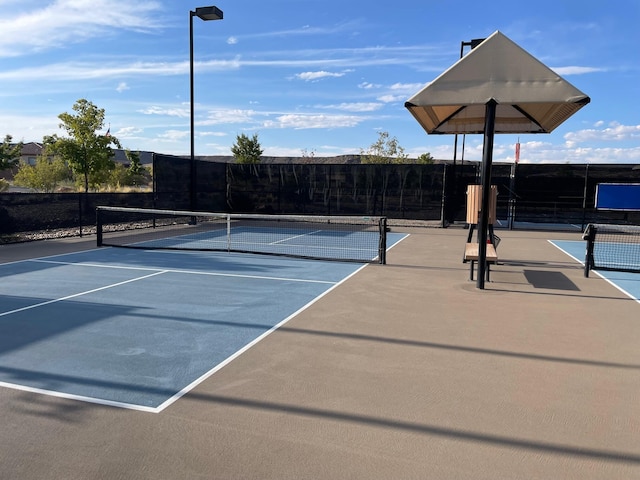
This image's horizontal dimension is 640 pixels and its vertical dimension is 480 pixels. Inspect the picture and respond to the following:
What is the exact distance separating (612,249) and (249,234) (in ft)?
38.4

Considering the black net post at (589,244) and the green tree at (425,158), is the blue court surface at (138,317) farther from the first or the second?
the green tree at (425,158)

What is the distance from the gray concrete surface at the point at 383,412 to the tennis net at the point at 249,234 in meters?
5.01

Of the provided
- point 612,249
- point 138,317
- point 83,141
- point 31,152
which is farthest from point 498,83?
point 31,152

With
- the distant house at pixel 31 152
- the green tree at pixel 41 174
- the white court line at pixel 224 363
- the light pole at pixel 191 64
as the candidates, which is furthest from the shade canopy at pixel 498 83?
the distant house at pixel 31 152

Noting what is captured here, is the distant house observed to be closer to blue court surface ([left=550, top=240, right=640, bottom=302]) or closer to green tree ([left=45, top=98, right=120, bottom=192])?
green tree ([left=45, top=98, right=120, bottom=192])

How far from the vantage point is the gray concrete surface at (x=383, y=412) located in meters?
3.18

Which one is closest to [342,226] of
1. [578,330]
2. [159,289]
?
[159,289]

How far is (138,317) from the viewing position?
21.3ft

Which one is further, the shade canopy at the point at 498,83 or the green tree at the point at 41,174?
the green tree at the point at 41,174

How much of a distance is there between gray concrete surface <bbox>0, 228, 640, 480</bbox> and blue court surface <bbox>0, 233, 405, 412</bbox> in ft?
0.96

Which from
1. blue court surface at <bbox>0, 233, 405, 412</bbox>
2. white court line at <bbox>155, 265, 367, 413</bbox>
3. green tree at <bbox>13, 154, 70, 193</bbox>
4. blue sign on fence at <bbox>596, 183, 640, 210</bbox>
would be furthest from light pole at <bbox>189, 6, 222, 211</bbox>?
green tree at <bbox>13, 154, 70, 193</bbox>

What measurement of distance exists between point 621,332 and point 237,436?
5.14 meters

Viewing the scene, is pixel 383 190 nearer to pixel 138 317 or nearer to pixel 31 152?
pixel 138 317

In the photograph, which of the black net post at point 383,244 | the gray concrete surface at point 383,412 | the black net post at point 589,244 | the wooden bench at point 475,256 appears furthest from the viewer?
the black net post at point 383,244
